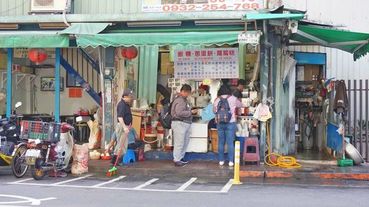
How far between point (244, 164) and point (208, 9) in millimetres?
3818

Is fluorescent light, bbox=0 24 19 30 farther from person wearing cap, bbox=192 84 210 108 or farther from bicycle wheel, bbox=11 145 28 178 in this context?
person wearing cap, bbox=192 84 210 108

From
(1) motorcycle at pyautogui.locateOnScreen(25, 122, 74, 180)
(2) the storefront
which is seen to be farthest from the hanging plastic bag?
(1) motorcycle at pyautogui.locateOnScreen(25, 122, 74, 180)

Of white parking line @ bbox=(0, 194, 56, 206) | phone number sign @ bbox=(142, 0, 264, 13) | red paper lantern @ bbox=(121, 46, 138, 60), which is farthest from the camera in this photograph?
red paper lantern @ bbox=(121, 46, 138, 60)

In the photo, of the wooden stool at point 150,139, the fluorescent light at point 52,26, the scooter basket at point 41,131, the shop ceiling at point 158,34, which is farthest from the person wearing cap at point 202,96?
the scooter basket at point 41,131

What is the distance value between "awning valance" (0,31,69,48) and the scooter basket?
86.9 inches

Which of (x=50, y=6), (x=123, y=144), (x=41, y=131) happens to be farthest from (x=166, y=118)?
(x=50, y=6)

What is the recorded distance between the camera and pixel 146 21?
12594 millimetres

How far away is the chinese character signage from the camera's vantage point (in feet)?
42.6

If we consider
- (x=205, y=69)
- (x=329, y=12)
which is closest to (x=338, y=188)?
(x=205, y=69)

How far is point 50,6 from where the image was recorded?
1338 centimetres

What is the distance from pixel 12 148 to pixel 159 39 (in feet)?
13.0

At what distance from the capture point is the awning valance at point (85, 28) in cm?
1202

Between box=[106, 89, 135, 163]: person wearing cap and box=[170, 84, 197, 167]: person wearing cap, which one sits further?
box=[170, 84, 197, 167]: person wearing cap

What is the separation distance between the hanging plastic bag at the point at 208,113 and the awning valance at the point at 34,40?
3.68 meters
